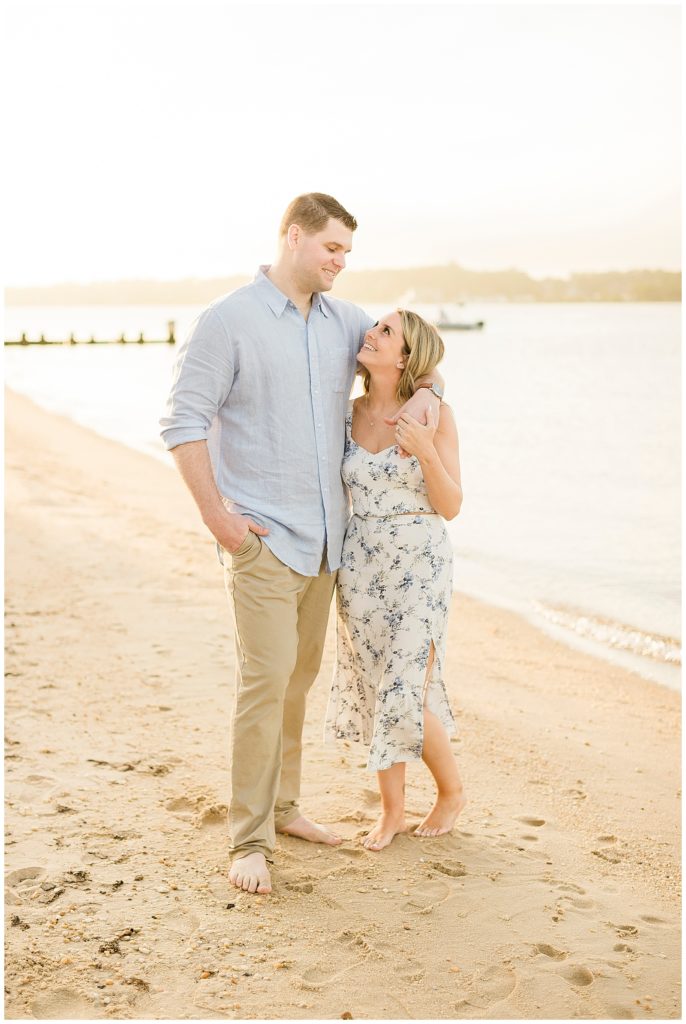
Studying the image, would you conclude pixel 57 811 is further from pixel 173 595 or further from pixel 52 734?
pixel 173 595

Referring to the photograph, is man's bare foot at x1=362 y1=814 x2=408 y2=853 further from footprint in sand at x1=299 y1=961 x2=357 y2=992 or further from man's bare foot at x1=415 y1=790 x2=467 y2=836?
footprint in sand at x1=299 y1=961 x2=357 y2=992

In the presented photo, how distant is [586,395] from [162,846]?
29711 millimetres

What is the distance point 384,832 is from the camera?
12.8 feet

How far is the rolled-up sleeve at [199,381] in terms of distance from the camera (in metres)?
3.46

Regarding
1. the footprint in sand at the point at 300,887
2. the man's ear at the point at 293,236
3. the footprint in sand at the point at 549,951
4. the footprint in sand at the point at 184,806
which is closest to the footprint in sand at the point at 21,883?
the footprint in sand at the point at 184,806

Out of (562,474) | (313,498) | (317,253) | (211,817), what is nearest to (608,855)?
(211,817)

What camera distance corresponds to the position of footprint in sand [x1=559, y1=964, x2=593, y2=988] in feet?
10.1

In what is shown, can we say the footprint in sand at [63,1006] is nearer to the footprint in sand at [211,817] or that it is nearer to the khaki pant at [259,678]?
the khaki pant at [259,678]

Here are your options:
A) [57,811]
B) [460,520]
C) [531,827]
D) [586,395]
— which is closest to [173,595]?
[57,811]

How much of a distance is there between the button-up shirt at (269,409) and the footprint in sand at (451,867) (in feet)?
3.81

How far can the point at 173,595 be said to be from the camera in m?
7.20

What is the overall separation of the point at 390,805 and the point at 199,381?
5.78 feet

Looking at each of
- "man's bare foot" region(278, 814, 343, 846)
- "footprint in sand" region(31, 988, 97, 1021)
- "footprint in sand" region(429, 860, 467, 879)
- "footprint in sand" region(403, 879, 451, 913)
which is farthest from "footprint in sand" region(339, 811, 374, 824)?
"footprint in sand" region(31, 988, 97, 1021)

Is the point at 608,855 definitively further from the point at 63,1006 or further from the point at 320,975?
the point at 63,1006
